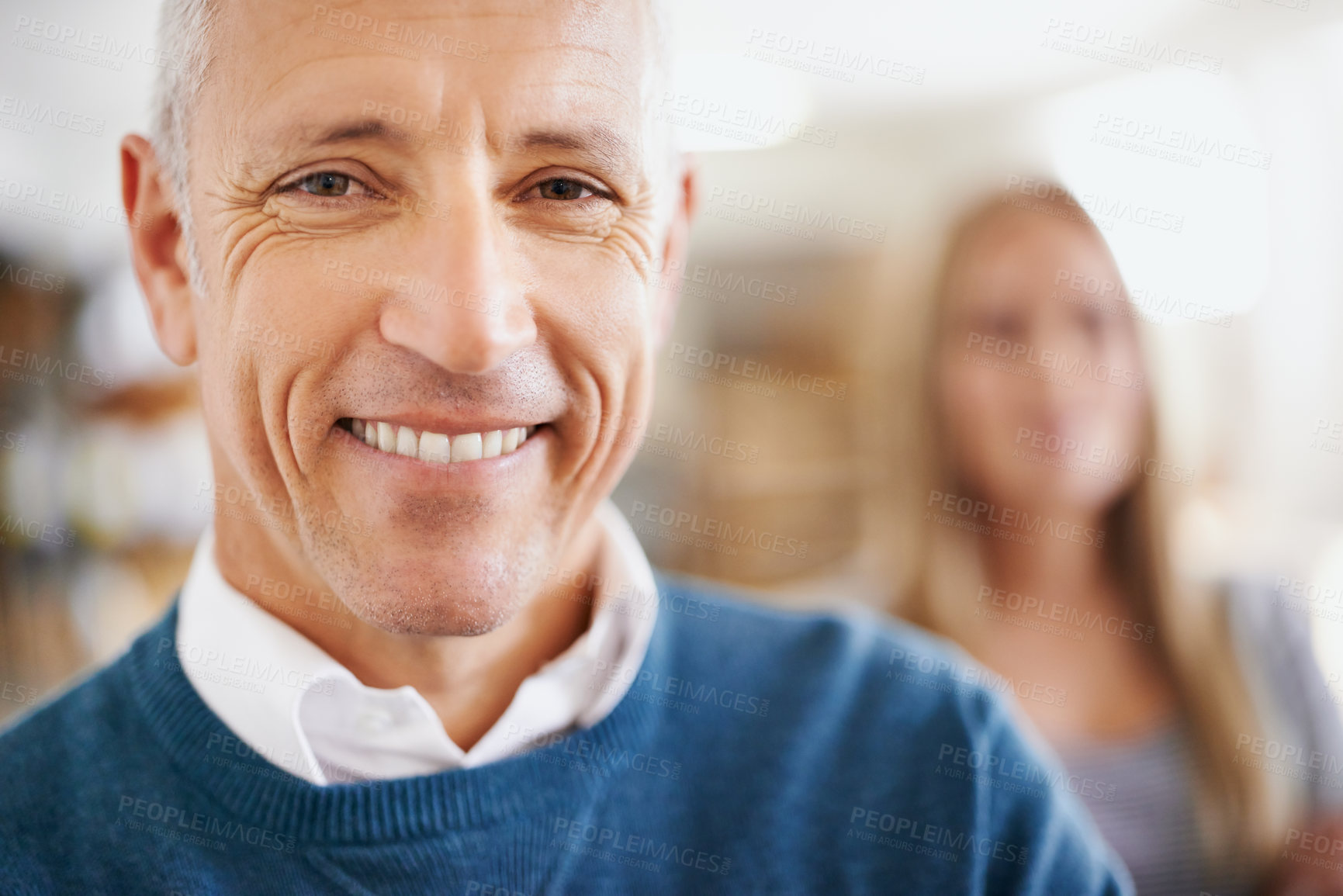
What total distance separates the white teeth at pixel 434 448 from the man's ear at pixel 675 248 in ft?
0.90

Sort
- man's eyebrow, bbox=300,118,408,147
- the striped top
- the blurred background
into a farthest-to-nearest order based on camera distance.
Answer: the striped top, the blurred background, man's eyebrow, bbox=300,118,408,147

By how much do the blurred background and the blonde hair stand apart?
0.14ft

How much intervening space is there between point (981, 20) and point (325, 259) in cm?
249

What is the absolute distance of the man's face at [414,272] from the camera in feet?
2.62

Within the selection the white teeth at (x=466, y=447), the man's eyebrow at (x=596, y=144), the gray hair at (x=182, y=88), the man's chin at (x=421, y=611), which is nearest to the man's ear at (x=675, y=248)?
the man's eyebrow at (x=596, y=144)

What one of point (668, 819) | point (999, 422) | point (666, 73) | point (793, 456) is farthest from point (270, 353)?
point (793, 456)

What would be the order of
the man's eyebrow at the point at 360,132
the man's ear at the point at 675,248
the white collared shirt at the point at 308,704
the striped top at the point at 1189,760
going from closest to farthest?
the man's eyebrow at the point at 360,132 → the white collared shirt at the point at 308,704 → the man's ear at the point at 675,248 → the striped top at the point at 1189,760

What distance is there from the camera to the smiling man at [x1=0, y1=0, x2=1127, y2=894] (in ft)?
2.65

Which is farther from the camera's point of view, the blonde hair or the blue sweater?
the blonde hair

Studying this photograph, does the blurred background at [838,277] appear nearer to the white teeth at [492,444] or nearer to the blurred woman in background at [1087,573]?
the blurred woman in background at [1087,573]

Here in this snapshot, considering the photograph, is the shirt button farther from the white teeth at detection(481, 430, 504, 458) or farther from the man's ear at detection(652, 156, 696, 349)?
the man's ear at detection(652, 156, 696, 349)

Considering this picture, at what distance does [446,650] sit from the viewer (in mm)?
954

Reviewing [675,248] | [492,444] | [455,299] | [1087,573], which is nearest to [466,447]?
[492,444]

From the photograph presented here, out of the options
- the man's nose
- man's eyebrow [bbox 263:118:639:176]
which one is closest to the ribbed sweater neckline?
the man's nose
